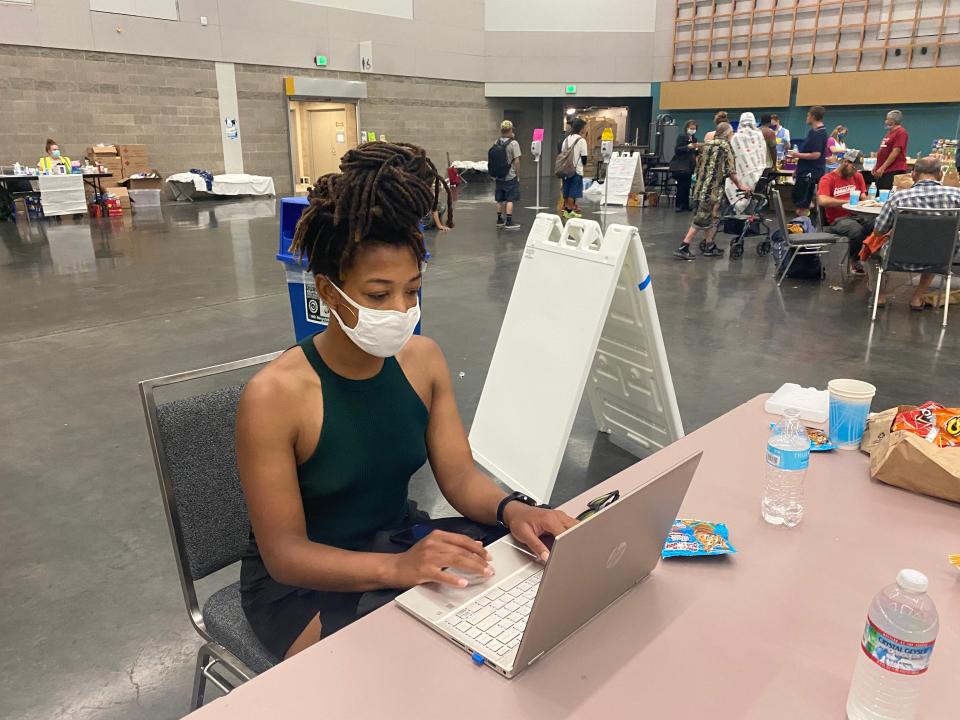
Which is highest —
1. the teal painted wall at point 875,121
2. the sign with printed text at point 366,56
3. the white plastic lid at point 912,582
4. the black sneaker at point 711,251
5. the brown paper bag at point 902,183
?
the sign with printed text at point 366,56

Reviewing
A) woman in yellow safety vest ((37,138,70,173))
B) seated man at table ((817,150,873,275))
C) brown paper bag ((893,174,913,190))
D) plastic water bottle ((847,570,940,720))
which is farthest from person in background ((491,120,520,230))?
plastic water bottle ((847,570,940,720))

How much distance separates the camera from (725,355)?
4.60 metres

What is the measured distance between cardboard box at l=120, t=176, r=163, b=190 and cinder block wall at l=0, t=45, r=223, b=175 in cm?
52

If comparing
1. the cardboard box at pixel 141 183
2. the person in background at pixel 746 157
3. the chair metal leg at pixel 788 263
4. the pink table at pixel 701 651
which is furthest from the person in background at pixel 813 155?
the cardboard box at pixel 141 183

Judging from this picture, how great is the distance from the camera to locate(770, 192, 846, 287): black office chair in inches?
258

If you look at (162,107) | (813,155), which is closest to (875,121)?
(813,155)

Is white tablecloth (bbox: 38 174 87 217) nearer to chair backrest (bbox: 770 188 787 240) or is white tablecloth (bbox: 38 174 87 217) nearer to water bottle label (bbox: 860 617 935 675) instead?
chair backrest (bbox: 770 188 787 240)

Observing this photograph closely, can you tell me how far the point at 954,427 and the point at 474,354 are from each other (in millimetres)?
3349

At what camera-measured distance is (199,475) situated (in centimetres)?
141

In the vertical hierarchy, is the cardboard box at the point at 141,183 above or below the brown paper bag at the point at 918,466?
above

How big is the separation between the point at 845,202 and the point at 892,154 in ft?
10.3

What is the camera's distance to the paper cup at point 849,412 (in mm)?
1515

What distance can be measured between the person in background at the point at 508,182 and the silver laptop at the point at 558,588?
30.3 feet

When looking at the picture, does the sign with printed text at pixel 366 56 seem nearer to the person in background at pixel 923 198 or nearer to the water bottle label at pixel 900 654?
the person in background at pixel 923 198
